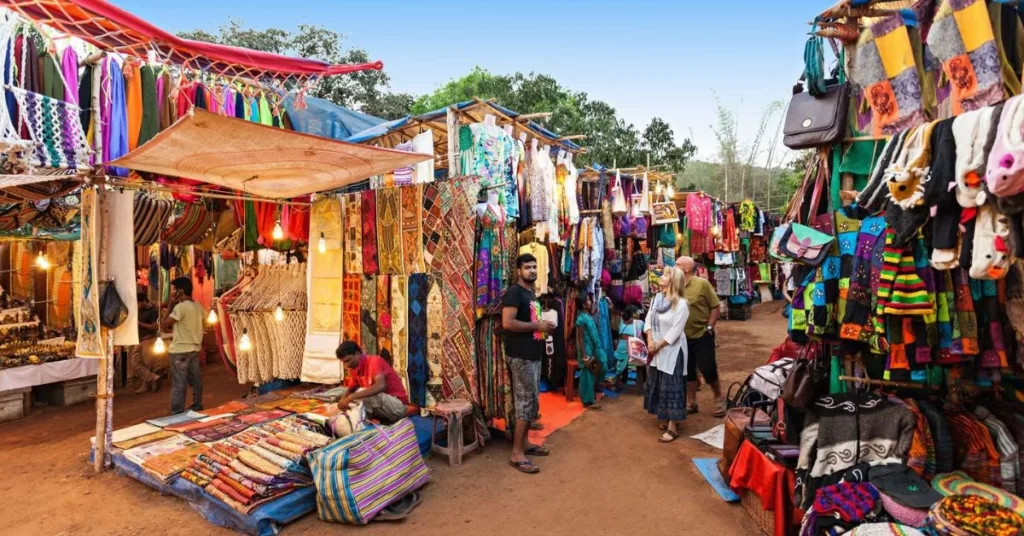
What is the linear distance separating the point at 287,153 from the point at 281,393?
10.5 ft

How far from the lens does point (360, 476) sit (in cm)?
373

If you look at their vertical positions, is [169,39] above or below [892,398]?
above

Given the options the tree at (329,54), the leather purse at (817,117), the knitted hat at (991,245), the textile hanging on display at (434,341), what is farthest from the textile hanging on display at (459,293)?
the tree at (329,54)

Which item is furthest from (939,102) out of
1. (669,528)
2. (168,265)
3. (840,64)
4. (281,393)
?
(168,265)

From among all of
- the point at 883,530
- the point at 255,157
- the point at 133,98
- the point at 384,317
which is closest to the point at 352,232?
the point at 384,317

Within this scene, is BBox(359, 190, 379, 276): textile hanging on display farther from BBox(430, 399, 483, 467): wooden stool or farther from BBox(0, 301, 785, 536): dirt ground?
BBox(0, 301, 785, 536): dirt ground

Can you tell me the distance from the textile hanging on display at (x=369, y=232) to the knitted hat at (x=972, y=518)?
4727 millimetres

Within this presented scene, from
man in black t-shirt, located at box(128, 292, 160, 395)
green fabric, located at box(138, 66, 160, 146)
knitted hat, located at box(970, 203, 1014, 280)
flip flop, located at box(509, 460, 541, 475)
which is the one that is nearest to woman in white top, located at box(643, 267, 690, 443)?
flip flop, located at box(509, 460, 541, 475)

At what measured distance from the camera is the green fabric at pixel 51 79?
4207 mm

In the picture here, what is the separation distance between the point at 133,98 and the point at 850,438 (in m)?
6.23

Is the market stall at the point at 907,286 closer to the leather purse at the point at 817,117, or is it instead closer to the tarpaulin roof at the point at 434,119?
the leather purse at the point at 817,117

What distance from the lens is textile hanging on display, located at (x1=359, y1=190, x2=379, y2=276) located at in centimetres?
559

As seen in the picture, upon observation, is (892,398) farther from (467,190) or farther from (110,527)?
(110,527)

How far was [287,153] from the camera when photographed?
425cm
